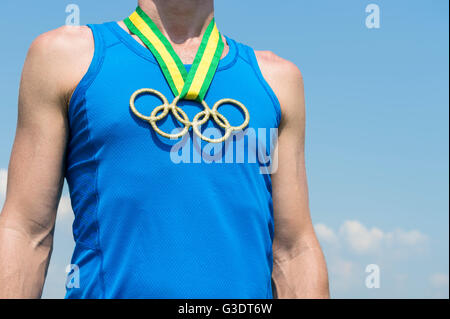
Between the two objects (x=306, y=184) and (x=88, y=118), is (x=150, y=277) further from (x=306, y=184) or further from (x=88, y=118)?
(x=306, y=184)

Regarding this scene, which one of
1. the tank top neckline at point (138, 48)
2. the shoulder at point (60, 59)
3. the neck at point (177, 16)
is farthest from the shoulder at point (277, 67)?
the shoulder at point (60, 59)

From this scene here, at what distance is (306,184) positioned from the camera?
12.6 feet

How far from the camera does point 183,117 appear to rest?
10.5ft

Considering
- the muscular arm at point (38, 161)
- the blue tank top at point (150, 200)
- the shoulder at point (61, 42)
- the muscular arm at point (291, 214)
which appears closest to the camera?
the blue tank top at point (150, 200)

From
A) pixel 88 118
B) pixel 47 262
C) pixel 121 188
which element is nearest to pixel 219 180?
pixel 121 188

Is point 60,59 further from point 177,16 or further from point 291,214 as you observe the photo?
point 291,214

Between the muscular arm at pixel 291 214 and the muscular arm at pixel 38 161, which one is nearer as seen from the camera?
the muscular arm at pixel 38 161

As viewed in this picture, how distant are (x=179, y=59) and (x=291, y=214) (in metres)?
1.09

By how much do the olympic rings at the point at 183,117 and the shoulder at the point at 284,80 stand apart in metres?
0.44

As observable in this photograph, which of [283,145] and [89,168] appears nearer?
[89,168]

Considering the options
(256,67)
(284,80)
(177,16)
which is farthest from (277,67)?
(177,16)

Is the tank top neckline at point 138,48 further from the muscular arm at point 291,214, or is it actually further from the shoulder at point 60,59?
the muscular arm at point 291,214

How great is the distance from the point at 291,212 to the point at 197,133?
850 millimetres

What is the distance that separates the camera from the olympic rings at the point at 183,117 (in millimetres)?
3148
